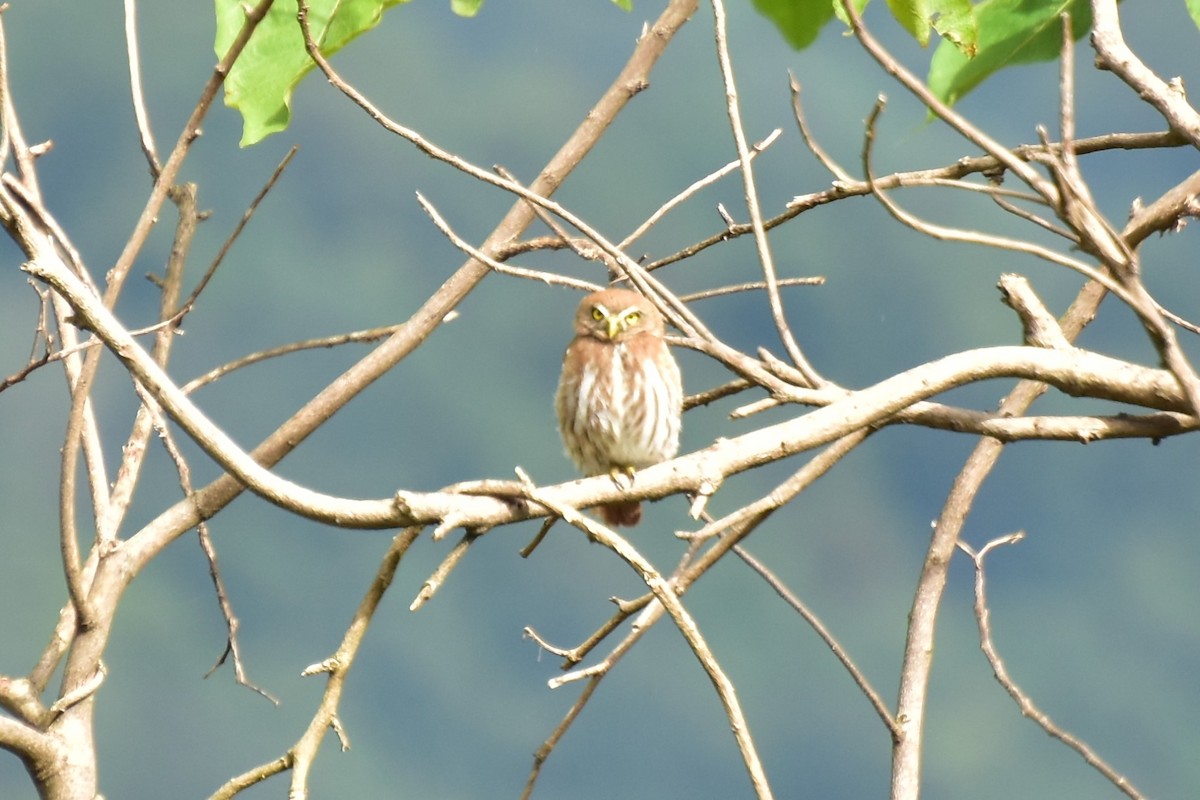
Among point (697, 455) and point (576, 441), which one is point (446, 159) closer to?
point (697, 455)

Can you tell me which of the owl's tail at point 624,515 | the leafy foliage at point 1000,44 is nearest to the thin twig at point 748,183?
the leafy foliage at point 1000,44

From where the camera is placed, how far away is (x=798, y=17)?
2.07 metres

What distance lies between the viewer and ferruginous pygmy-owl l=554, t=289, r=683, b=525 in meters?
4.39

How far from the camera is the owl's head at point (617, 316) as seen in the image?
4.58 meters

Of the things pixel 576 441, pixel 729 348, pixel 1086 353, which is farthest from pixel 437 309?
pixel 1086 353

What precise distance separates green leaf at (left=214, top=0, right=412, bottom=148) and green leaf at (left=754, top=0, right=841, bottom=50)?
0.58 meters

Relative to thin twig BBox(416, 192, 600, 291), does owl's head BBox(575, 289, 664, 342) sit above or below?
above

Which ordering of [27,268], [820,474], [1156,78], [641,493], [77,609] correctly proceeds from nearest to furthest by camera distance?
[27,268] → [641,493] → [1156,78] → [820,474] → [77,609]

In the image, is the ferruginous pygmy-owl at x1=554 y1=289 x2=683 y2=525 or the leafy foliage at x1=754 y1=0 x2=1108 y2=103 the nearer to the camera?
the leafy foliage at x1=754 y1=0 x2=1108 y2=103

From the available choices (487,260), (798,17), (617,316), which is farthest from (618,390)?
(798,17)

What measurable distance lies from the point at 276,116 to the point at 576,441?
243 centimetres

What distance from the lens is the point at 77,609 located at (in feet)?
10.9

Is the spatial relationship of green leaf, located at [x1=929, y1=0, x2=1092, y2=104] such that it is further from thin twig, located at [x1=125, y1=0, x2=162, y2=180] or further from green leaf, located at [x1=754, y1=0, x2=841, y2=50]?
thin twig, located at [x1=125, y1=0, x2=162, y2=180]

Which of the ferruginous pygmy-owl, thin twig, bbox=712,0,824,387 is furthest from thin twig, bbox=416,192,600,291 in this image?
the ferruginous pygmy-owl
